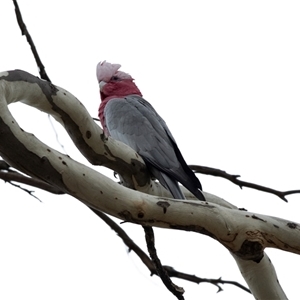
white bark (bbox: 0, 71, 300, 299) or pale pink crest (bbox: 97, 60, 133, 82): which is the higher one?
pale pink crest (bbox: 97, 60, 133, 82)

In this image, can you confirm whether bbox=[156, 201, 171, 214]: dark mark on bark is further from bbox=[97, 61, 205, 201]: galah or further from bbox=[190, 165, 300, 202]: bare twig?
bbox=[190, 165, 300, 202]: bare twig

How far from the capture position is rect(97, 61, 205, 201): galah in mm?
2889

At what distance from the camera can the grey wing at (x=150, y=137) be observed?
2.89m

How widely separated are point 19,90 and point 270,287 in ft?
4.54

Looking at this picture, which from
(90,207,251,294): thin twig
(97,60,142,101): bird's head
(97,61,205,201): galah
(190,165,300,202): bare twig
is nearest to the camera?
(97,61,205,201): galah

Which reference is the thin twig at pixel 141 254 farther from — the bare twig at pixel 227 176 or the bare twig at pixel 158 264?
the bare twig at pixel 158 264

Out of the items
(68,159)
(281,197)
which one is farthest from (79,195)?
(281,197)

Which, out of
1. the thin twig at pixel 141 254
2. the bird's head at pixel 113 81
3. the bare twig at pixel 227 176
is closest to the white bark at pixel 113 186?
the bare twig at pixel 227 176

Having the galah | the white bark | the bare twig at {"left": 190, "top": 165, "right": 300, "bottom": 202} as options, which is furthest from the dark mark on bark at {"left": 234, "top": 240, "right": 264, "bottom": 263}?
the bare twig at {"left": 190, "top": 165, "right": 300, "bottom": 202}

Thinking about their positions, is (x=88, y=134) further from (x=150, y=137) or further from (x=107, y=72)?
(x=107, y=72)

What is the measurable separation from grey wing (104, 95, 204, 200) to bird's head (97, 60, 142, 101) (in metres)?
0.17

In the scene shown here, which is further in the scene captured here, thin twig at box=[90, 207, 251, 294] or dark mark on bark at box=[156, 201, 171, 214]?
thin twig at box=[90, 207, 251, 294]

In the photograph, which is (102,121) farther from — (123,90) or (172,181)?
(172,181)

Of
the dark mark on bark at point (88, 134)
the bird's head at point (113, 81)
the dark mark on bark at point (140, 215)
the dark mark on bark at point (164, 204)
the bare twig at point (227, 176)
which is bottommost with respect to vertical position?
the dark mark on bark at point (140, 215)
